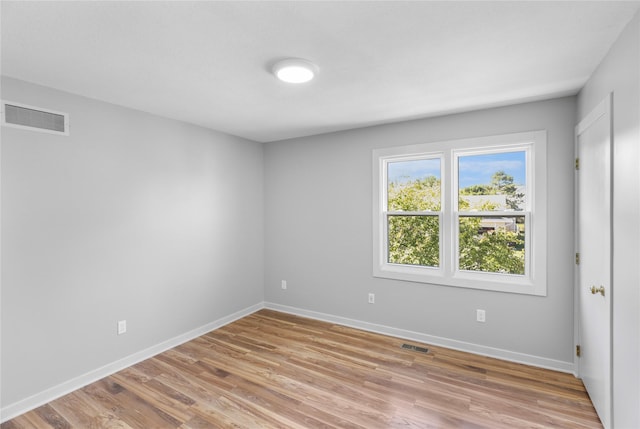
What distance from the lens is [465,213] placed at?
3.31m

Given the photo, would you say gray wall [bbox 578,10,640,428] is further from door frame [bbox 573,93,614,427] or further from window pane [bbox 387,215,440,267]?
window pane [bbox 387,215,440,267]

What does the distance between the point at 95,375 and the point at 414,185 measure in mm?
3626

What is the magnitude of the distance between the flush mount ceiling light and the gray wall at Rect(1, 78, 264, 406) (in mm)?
1768

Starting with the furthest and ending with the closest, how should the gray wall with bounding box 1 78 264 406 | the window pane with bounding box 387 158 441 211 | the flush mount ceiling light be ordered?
the window pane with bounding box 387 158 441 211, the gray wall with bounding box 1 78 264 406, the flush mount ceiling light

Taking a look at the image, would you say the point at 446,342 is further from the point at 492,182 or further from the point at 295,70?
the point at 295,70

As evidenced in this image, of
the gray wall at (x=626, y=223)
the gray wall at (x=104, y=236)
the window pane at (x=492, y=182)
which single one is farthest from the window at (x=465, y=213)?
the gray wall at (x=104, y=236)

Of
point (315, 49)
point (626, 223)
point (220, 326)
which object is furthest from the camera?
point (220, 326)

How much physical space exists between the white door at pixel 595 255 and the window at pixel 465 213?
0.38m

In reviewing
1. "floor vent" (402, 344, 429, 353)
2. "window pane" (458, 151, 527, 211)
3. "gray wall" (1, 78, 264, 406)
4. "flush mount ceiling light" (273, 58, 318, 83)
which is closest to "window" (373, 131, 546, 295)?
"window pane" (458, 151, 527, 211)

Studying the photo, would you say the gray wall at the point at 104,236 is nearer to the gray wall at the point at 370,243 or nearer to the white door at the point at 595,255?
the gray wall at the point at 370,243

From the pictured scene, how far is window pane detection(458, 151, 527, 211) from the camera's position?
3.11 meters

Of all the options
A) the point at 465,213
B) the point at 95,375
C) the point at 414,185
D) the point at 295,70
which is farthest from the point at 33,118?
the point at 465,213

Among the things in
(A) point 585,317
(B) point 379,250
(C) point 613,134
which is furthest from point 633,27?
(B) point 379,250

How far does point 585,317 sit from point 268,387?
8.54ft
